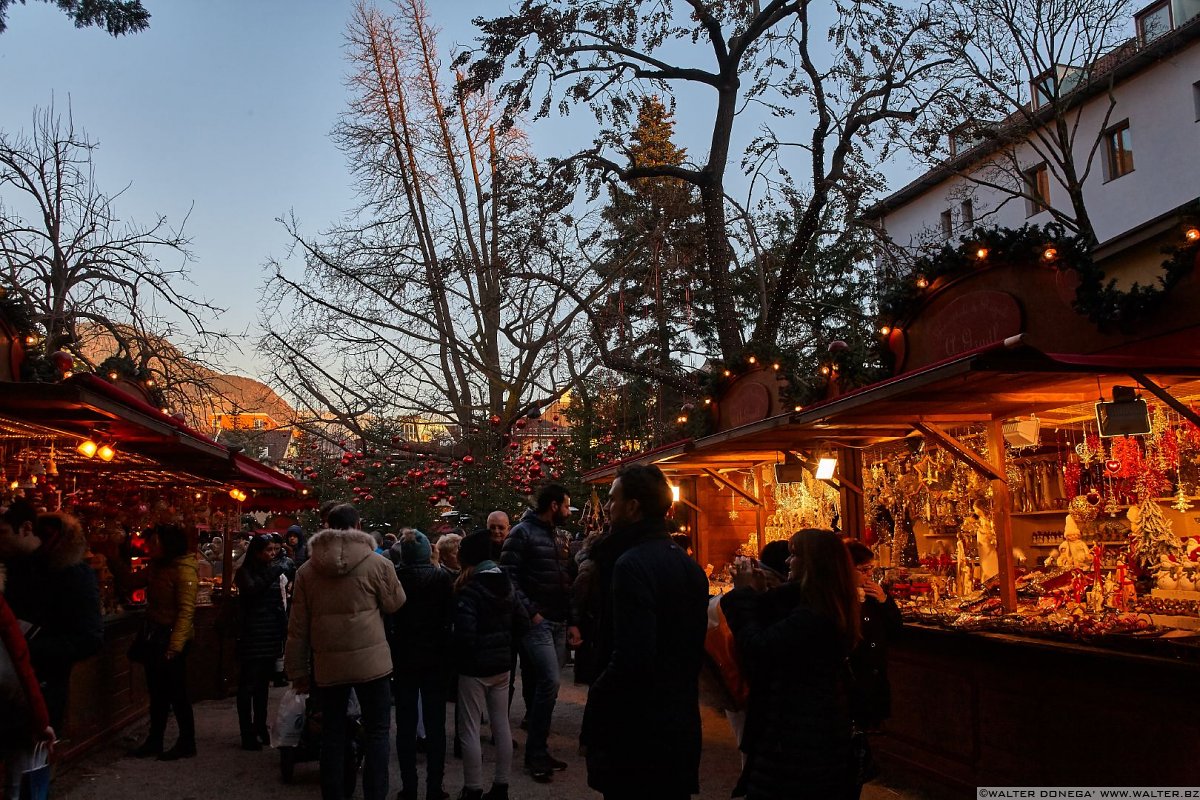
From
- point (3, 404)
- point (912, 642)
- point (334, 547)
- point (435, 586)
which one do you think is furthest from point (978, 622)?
point (3, 404)

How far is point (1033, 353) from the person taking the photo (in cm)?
471

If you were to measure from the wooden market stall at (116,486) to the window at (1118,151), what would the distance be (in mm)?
21786

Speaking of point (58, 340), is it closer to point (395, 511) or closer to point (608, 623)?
point (395, 511)

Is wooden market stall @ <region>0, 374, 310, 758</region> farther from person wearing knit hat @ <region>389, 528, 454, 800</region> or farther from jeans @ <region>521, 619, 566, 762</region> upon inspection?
jeans @ <region>521, 619, 566, 762</region>

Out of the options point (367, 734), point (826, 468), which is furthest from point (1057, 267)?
point (367, 734)

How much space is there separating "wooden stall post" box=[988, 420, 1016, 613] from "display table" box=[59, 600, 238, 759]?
22.8 feet

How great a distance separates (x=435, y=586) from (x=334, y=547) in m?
0.94

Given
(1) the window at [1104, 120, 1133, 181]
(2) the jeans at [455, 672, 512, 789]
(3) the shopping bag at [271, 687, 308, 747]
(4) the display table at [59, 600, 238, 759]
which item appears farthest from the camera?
(1) the window at [1104, 120, 1133, 181]

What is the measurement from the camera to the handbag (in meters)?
7.39

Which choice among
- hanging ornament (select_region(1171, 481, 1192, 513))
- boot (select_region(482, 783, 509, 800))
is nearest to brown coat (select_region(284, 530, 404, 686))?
boot (select_region(482, 783, 509, 800))

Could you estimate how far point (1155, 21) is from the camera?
962 inches

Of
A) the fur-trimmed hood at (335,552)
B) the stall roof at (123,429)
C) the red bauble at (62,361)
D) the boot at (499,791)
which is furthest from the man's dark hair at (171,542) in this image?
the boot at (499,791)

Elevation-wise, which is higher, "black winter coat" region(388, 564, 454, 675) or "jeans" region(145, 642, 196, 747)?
"black winter coat" region(388, 564, 454, 675)

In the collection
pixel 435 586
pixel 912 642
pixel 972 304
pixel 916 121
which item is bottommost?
pixel 912 642
